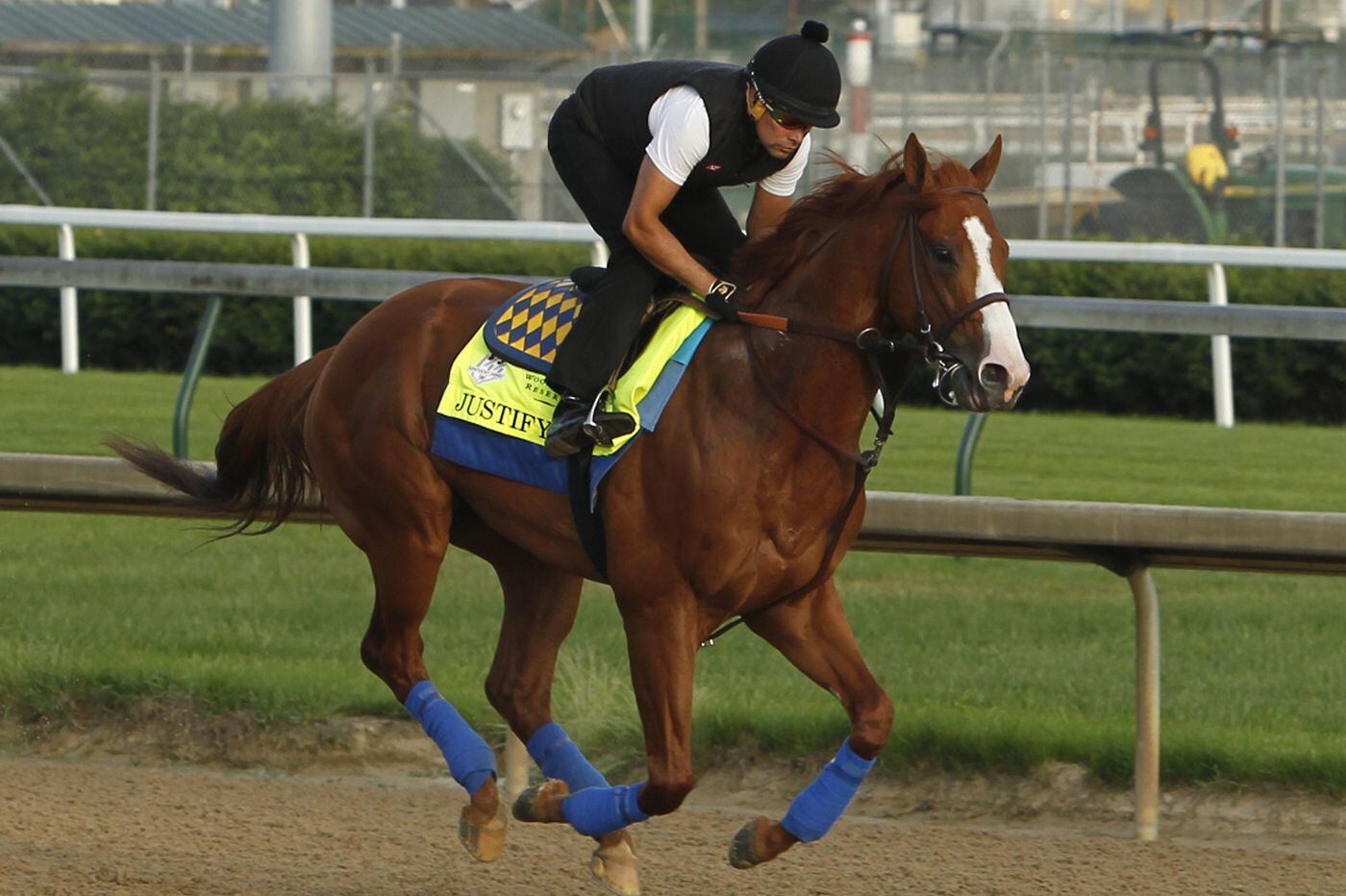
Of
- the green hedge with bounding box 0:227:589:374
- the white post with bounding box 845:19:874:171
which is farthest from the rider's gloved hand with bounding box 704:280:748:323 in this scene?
the white post with bounding box 845:19:874:171

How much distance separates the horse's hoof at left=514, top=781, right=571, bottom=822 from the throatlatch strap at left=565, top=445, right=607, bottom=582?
0.49 meters

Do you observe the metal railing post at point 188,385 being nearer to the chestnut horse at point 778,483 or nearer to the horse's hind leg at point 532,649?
the horse's hind leg at point 532,649

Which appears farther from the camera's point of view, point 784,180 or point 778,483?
point 784,180

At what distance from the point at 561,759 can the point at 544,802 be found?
7.5 inches

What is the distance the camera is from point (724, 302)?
4.17m

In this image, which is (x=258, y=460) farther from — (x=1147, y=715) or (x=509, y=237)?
(x=509, y=237)

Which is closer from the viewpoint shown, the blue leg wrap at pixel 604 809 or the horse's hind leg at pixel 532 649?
the blue leg wrap at pixel 604 809

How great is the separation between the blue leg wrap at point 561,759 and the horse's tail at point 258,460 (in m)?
0.95

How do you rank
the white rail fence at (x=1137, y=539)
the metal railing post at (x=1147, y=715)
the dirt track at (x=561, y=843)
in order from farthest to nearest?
the metal railing post at (x=1147, y=715)
the white rail fence at (x=1137, y=539)
the dirt track at (x=561, y=843)

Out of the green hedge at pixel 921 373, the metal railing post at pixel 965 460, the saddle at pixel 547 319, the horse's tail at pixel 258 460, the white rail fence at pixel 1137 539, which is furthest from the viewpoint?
the green hedge at pixel 921 373

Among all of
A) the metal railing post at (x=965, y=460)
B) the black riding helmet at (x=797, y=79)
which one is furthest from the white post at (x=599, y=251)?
the black riding helmet at (x=797, y=79)

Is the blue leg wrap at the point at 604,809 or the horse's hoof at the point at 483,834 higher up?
the blue leg wrap at the point at 604,809

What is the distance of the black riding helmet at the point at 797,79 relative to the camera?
4102 millimetres

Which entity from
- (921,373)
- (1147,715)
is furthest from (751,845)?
(921,373)
